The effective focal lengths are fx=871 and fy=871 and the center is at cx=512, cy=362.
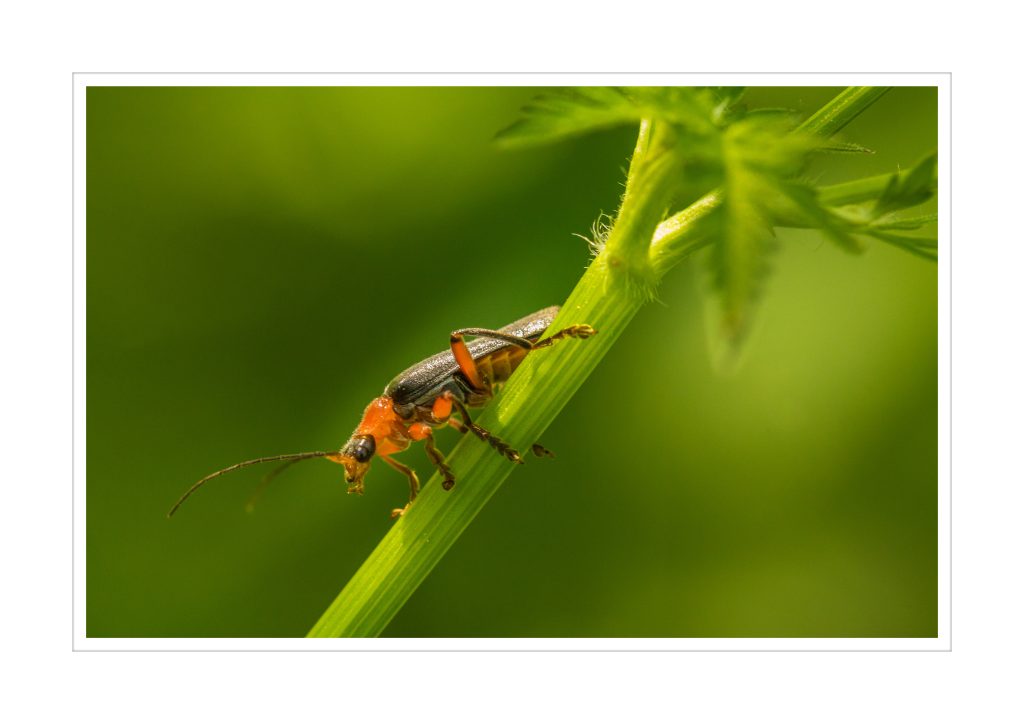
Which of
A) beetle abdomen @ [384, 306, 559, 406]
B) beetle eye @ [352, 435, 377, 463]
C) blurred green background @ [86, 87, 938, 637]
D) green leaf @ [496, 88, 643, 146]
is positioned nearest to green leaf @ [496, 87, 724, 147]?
green leaf @ [496, 88, 643, 146]

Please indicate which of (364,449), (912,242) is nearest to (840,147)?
(912,242)

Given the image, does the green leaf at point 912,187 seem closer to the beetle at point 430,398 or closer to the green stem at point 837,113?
the green stem at point 837,113

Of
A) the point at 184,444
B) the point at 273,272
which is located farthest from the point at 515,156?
the point at 184,444

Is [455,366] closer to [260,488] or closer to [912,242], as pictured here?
[260,488]

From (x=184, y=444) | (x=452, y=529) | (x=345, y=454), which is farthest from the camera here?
(x=184, y=444)

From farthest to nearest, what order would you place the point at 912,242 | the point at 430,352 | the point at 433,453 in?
the point at 430,352, the point at 433,453, the point at 912,242
